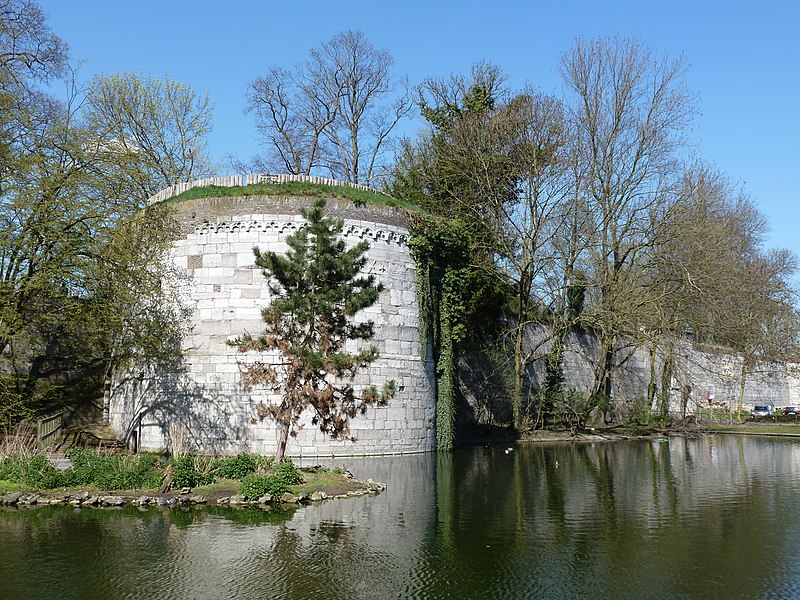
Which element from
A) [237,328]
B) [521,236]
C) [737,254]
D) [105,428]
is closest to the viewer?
[237,328]

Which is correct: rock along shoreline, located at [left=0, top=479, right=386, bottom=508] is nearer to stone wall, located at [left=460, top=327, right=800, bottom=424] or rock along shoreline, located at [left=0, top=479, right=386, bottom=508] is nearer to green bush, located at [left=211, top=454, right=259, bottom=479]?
green bush, located at [left=211, top=454, right=259, bottom=479]

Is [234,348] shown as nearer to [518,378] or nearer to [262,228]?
[262,228]

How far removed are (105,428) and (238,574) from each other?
16.2 meters

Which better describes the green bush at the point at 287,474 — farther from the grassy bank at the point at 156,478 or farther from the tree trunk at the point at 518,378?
the tree trunk at the point at 518,378

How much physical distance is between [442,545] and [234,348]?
12.2 m

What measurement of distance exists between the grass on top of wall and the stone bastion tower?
19 centimetres

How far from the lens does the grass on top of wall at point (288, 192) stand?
21.9 meters

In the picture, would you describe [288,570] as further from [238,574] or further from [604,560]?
Answer: [604,560]

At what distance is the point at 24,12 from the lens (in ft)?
72.2

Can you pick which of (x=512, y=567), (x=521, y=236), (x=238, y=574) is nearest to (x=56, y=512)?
(x=238, y=574)

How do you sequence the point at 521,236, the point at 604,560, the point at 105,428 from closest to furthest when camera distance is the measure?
the point at 604,560, the point at 105,428, the point at 521,236

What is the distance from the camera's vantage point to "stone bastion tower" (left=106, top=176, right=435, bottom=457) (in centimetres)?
2094

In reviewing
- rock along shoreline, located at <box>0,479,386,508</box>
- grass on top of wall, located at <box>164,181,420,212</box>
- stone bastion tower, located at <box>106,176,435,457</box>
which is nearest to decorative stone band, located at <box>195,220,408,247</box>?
stone bastion tower, located at <box>106,176,435,457</box>

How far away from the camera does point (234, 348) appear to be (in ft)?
69.1
